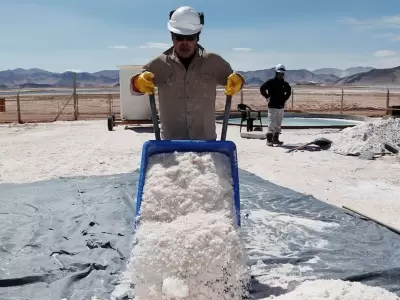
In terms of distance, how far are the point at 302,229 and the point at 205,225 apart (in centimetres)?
172

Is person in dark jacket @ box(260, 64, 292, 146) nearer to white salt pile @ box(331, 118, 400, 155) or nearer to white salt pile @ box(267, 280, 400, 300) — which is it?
white salt pile @ box(331, 118, 400, 155)

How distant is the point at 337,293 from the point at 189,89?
159cm

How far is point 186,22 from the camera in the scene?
3.10 meters

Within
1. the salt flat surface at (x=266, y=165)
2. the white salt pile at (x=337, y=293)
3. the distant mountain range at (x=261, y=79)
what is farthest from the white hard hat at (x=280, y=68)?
the distant mountain range at (x=261, y=79)

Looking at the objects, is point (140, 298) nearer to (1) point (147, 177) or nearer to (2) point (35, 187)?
(1) point (147, 177)

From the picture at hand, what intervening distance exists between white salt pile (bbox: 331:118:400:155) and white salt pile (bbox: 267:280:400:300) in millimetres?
5743

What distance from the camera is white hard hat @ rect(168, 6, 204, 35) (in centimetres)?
310

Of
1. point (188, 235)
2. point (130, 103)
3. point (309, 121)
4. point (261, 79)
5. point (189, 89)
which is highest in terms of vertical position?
point (261, 79)

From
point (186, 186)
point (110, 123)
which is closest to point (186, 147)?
point (186, 186)

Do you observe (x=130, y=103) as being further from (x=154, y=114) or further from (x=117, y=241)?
(x=154, y=114)

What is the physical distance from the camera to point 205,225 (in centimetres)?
272

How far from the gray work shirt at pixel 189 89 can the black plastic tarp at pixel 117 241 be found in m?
1.02

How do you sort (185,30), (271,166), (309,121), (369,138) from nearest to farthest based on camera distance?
1. (185,30)
2. (271,166)
3. (369,138)
4. (309,121)

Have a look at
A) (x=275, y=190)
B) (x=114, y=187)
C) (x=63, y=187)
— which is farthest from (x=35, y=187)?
(x=275, y=190)
